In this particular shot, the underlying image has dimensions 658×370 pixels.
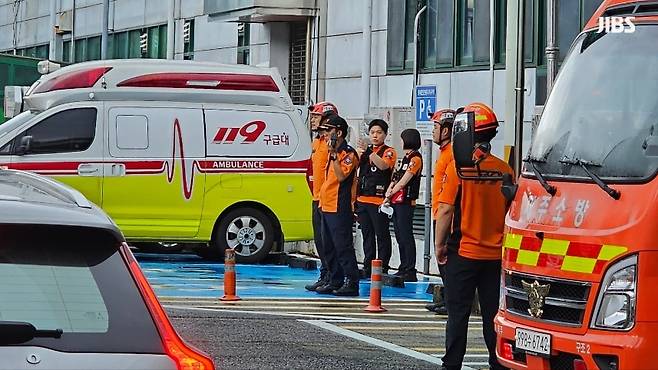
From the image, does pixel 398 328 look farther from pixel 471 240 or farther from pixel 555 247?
pixel 555 247

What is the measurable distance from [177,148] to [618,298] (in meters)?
13.2

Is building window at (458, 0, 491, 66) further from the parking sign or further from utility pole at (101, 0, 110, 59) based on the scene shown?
utility pole at (101, 0, 110, 59)

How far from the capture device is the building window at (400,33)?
23594 mm

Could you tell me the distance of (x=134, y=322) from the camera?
186 inches

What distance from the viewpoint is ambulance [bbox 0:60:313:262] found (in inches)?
765

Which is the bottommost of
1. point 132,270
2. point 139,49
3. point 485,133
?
point 132,270

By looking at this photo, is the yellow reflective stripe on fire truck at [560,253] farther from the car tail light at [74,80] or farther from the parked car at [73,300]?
the car tail light at [74,80]

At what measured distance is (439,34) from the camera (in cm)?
2281

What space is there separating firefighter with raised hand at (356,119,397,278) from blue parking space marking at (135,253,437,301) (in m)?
0.66

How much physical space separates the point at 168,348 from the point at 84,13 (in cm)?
3736

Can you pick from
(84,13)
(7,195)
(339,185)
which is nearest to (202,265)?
(339,185)

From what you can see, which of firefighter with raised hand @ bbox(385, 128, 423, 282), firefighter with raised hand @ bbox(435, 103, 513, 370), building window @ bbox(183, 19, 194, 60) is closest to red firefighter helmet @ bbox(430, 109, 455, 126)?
firefighter with raised hand @ bbox(435, 103, 513, 370)

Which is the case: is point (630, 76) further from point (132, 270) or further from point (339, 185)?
point (339, 185)

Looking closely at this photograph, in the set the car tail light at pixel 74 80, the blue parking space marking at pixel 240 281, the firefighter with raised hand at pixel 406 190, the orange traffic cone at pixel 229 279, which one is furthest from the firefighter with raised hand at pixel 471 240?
the car tail light at pixel 74 80
